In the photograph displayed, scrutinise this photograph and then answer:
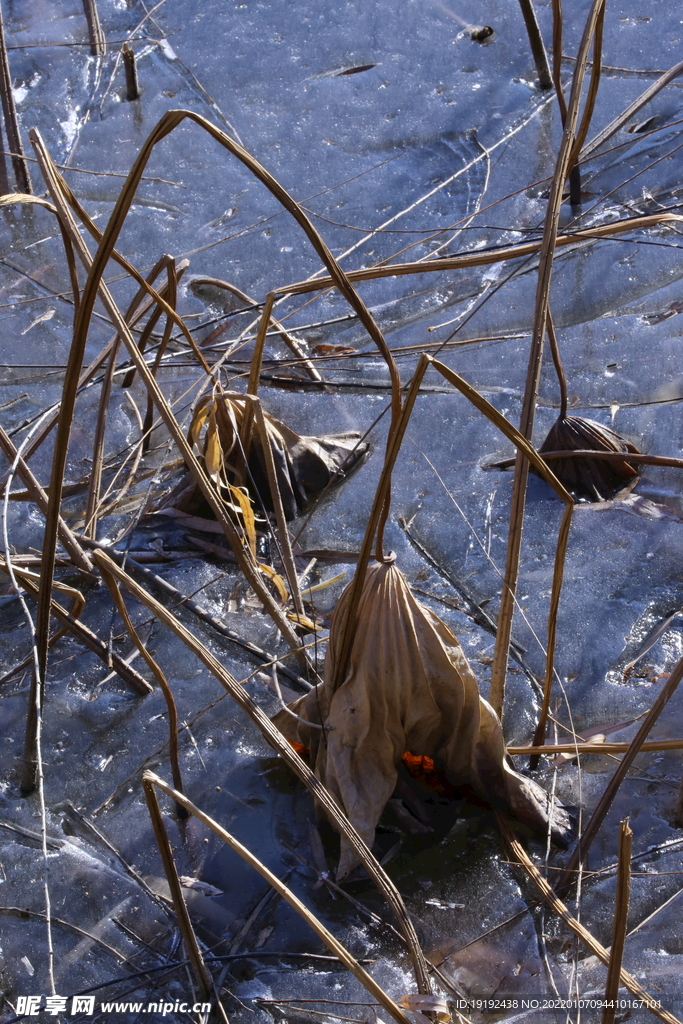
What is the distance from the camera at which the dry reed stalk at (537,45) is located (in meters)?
3.44

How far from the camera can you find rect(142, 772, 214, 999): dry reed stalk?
105 centimetres

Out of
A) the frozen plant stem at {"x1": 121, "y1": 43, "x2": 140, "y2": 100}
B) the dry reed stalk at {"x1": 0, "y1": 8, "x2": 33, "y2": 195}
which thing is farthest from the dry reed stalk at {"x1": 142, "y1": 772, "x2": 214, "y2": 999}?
the frozen plant stem at {"x1": 121, "y1": 43, "x2": 140, "y2": 100}

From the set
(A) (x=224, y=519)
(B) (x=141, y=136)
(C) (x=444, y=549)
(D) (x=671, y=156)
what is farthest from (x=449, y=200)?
(A) (x=224, y=519)

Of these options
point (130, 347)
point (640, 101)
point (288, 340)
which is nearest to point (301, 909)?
point (130, 347)

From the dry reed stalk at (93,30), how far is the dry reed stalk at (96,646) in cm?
309

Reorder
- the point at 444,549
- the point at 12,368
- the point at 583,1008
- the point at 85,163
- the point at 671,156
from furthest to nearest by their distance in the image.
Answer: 1. the point at 85,163
2. the point at 671,156
3. the point at 12,368
4. the point at 444,549
5. the point at 583,1008

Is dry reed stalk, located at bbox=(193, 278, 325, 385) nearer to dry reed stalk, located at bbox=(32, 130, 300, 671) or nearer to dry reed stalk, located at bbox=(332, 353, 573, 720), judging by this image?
dry reed stalk, located at bbox=(32, 130, 300, 671)

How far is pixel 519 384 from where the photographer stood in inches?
97.5

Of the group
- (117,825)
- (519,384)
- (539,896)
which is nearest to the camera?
(539,896)

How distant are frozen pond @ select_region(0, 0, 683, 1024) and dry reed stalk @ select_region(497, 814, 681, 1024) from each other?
0.07 feet

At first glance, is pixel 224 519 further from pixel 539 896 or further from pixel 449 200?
pixel 449 200

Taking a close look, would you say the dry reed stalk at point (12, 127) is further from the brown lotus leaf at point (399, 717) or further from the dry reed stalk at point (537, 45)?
the brown lotus leaf at point (399, 717)

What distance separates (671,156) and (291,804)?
2664 millimetres

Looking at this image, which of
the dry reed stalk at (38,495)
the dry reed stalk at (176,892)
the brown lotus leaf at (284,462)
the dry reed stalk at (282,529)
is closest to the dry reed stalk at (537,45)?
the brown lotus leaf at (284,462)
